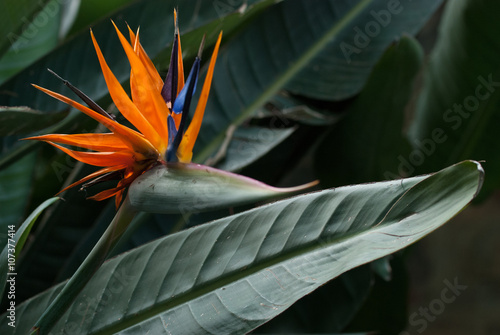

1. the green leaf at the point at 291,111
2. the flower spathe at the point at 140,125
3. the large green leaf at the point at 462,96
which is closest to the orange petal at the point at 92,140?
the flower spathe at the point at 140,125

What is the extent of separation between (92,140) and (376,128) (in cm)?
66

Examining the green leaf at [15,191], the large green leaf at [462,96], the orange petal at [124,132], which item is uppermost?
the green leaf at [15,191]

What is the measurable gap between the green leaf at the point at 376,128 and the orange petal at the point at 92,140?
0.59 metres

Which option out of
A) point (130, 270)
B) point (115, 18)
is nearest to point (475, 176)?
point (130, 270)

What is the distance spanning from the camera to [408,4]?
952 millimetres

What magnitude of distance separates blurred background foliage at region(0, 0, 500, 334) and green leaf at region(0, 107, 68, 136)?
10cm

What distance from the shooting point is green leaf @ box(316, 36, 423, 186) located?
2.86ft

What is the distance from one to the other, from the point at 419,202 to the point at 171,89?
220mm

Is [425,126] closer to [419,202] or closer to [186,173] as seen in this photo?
[419,202]

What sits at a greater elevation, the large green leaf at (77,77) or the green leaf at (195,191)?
the large green leaf at (77,77)

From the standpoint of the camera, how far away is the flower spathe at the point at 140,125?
1.27ft

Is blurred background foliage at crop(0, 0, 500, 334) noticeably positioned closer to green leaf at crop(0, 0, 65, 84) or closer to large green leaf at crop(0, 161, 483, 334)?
green leaf at crop(0, 0, 65, 84)

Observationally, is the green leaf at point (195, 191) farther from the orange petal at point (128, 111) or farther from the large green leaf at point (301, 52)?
the large green leaf at point (301, 52)

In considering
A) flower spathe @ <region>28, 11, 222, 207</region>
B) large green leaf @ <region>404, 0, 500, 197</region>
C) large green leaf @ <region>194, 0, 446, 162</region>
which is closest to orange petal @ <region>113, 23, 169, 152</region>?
flower spathe @ <region>28, 11, 222, 207</region>
